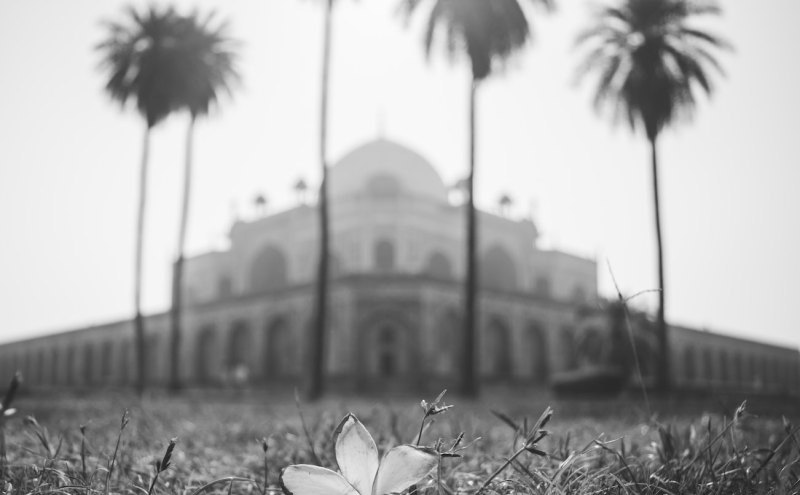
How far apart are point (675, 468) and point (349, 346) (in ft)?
97.5

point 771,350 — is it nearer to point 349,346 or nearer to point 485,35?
point 349,346

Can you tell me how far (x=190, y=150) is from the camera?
2841 centimetres

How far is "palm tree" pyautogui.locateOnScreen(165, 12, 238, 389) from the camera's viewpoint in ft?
84.4

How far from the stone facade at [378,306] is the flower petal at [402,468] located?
87.8 feet

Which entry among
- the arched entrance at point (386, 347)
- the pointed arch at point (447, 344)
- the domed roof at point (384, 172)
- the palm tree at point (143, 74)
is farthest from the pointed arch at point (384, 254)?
the palm tree at point (143, 74)

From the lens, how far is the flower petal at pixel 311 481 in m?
1.01

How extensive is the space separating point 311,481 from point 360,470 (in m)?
0.08

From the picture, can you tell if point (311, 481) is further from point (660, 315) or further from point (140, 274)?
point (140, 274)

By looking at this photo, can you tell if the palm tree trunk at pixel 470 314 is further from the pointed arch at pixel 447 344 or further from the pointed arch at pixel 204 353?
the pointed arch at pixel 204 353

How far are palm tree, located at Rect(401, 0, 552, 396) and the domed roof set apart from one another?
2133cm

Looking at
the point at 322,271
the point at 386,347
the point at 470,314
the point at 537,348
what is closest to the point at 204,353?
the point at 386,347

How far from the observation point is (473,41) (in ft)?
59.8

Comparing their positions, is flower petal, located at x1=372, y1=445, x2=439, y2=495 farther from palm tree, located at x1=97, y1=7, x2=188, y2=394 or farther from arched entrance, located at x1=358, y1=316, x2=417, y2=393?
arched entrance, located at x1=358, y1=316, x2=417, y2=393

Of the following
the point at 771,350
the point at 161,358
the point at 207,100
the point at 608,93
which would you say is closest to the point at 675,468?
the point at 608,93
